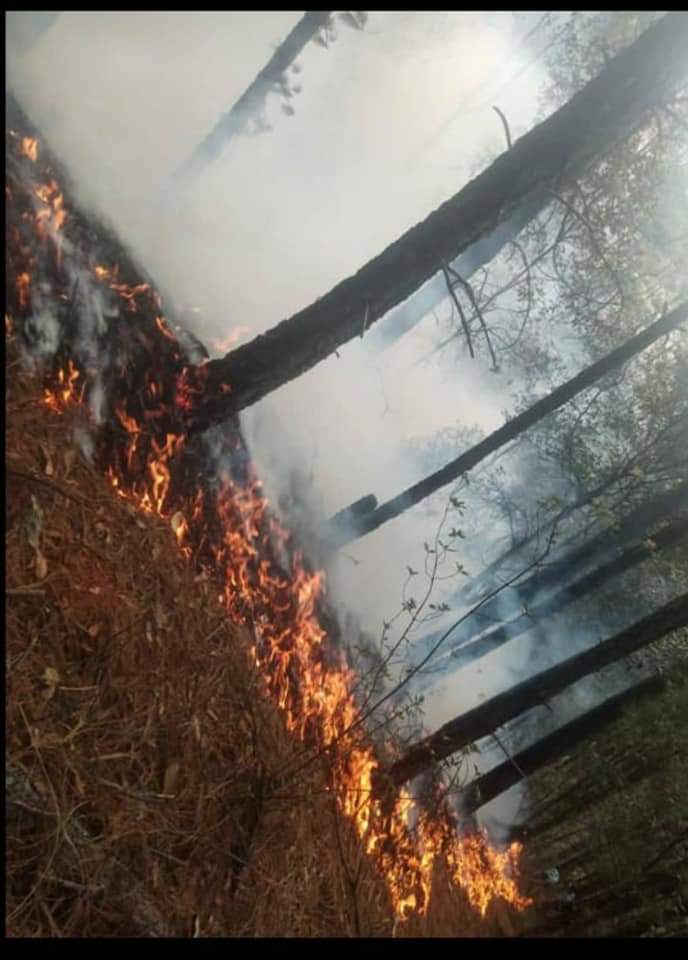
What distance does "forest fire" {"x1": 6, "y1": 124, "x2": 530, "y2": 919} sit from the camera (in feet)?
13.5

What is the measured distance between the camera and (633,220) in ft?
31.8

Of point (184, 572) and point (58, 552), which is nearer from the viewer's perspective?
point (58, 552)

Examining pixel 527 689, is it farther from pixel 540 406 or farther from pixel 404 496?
pixel 540 406

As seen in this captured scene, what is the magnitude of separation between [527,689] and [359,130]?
24.8 ft

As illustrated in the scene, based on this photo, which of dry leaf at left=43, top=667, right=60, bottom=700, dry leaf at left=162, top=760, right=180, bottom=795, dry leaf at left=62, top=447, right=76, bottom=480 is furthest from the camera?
dry leaf at left=62, top=447, right=76, bottom=480

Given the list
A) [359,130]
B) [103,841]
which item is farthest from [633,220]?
[103,841]

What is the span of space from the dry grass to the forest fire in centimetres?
34

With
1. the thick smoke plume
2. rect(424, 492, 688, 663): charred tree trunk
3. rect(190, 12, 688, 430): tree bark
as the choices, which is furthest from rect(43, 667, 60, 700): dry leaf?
rect(424, 492, 688, 663): charred tree trunk

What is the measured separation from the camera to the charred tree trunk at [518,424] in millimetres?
8195

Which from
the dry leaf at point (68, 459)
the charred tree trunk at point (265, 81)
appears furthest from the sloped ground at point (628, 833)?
the charred tree trunk at point (265, 81)

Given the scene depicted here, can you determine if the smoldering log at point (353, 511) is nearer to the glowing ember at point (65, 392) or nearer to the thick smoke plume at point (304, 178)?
the thick smoke plume at point (304, 178)

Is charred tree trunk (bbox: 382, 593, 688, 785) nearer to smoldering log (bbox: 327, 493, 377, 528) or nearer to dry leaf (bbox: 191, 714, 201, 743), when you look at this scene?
smoldering log (bbox: 327, 493, 377, 528)

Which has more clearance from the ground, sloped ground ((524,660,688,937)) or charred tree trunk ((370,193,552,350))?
charred tree trunk ((370,193,552,350))

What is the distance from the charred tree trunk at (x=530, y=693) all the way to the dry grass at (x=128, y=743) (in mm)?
2226
